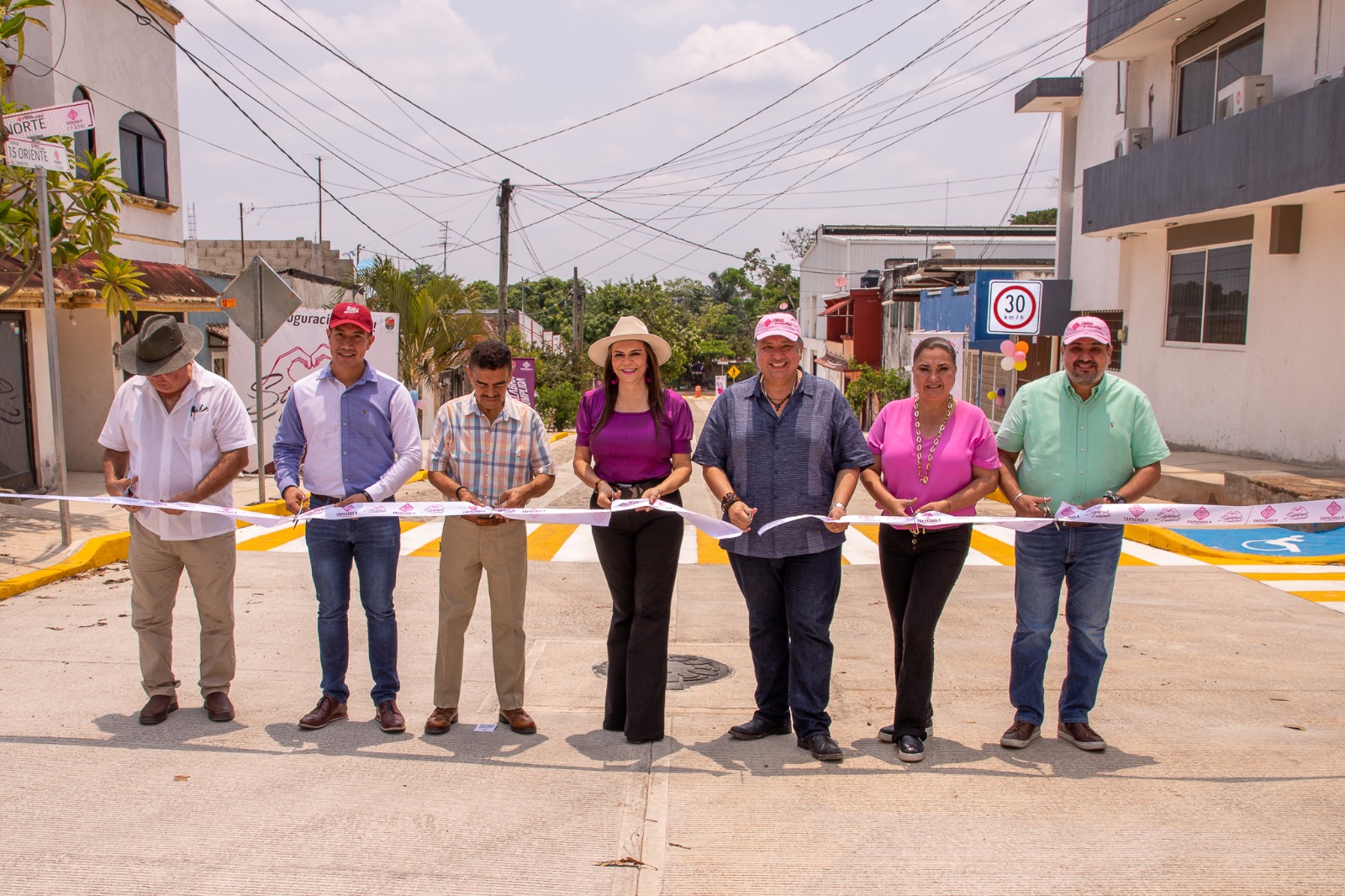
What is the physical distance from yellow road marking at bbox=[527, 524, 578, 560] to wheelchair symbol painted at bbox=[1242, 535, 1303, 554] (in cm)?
726

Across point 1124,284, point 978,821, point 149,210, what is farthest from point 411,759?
point 1124,284

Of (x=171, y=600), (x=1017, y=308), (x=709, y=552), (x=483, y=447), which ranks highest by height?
(x=1017, y=308)

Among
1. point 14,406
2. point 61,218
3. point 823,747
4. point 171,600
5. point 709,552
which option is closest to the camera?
point 823,747

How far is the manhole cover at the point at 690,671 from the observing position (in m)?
6.19

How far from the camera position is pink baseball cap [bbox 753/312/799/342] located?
4.80 m

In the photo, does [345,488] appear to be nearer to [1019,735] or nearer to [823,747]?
[823,747]

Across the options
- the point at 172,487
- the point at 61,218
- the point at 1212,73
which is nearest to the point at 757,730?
the point at 172,487

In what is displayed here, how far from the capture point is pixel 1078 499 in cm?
491

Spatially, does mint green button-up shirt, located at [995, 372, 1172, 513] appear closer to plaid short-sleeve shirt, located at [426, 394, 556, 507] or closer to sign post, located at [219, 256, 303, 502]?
plaid short-sleeve shirt, located at [426, 394, 556, 507]

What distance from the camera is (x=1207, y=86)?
17.2 metres

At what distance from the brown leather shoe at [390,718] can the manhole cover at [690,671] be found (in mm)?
1403

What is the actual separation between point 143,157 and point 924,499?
49.8 feet

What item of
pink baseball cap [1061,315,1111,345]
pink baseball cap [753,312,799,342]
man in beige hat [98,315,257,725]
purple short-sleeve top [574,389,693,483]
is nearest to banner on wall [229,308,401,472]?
man in beige hat [98,315,257,725]

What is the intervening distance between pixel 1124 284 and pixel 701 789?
18.7 meters
